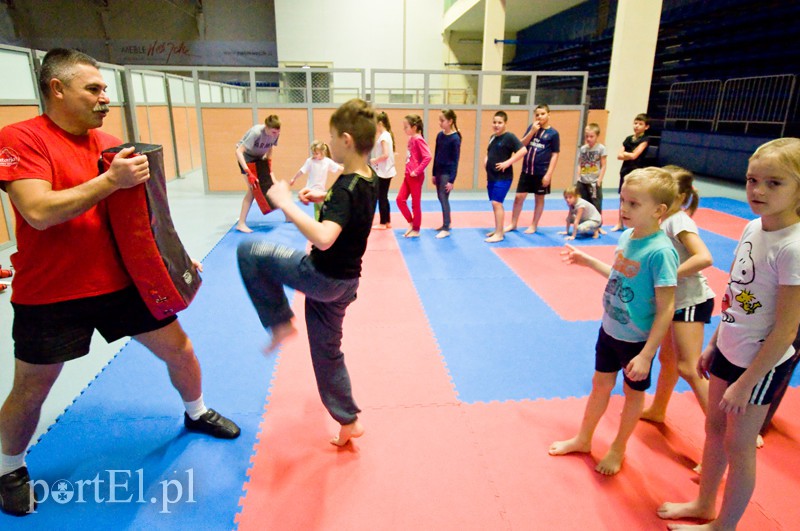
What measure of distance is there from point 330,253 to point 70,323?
1.17m

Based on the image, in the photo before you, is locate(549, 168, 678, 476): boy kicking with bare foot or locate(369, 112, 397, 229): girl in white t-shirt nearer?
locate(549, 168, 678, 476): boy kicking with bare foot

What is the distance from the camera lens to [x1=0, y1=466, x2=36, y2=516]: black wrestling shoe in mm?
2143

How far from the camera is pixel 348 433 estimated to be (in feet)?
8.32

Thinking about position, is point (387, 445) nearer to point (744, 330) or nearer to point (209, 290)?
point (744, 330)

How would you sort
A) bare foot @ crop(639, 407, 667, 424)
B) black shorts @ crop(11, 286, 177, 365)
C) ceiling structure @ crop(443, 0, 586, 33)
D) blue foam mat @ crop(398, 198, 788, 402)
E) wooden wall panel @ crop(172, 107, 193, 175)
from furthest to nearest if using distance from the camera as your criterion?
ceiling structure @ crop(443, 0, 586, 33) → wooden wall panel @ crop(172, 107, 193, 175) → blue foam mat @ crop(398, 198, 788, 402) → bare foot @ crop(639, 407, 667, 424) → black shorts @ crop(11, 286, 177, 365)

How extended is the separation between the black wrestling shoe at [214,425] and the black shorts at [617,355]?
2.01m

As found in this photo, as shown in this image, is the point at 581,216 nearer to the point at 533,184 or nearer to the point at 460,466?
the point at 533,184

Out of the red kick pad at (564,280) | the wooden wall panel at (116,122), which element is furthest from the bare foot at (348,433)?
the wooden wall panel at (116,122)

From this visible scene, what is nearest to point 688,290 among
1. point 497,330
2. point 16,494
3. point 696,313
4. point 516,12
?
point 696,313

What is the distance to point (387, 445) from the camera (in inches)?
103

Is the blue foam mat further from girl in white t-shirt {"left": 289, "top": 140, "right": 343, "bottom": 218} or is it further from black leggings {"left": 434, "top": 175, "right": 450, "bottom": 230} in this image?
girl in white t-shirt {"left": 289, "top": 140, "right": 343, "bottom": 218}

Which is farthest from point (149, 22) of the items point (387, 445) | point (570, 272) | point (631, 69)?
point (387, 445)

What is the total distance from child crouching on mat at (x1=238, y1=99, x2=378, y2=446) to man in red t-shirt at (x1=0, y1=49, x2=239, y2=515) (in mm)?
565

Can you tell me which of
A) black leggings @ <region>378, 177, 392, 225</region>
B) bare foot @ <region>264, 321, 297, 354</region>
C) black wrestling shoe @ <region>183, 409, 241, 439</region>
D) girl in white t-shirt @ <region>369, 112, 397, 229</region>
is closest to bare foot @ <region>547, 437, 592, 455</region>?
bare foot @ <region>264, 321, 297, 354</region>
